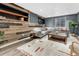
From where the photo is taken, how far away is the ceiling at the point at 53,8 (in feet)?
5.66

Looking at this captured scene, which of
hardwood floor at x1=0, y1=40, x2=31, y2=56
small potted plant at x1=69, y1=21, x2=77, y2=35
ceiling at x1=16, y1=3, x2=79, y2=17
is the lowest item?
hardwood floor at x1=0, y1=40, x2=31, y2=56

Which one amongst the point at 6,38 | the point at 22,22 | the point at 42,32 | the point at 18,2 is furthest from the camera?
the point at 42,32

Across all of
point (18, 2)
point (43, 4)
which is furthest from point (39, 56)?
point (18, 2)

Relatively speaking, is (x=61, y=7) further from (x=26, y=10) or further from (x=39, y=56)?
(x=39, y=56)

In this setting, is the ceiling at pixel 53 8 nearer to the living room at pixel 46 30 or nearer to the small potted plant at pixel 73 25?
the living room at pixel 46 30

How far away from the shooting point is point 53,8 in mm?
1782

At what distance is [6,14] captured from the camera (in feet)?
5.82

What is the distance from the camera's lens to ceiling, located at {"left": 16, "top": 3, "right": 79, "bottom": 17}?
1726 millimetres

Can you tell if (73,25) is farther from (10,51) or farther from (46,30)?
(10,51)

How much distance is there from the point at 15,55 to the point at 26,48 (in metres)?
0.39

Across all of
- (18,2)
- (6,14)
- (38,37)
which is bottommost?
(38,37)

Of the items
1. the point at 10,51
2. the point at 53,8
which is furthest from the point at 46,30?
the point at 10,51

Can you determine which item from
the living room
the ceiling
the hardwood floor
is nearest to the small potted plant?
the living room

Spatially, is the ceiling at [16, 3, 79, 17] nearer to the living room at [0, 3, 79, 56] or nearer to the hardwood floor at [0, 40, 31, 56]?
the living room at [0, 3, 79, 56]
